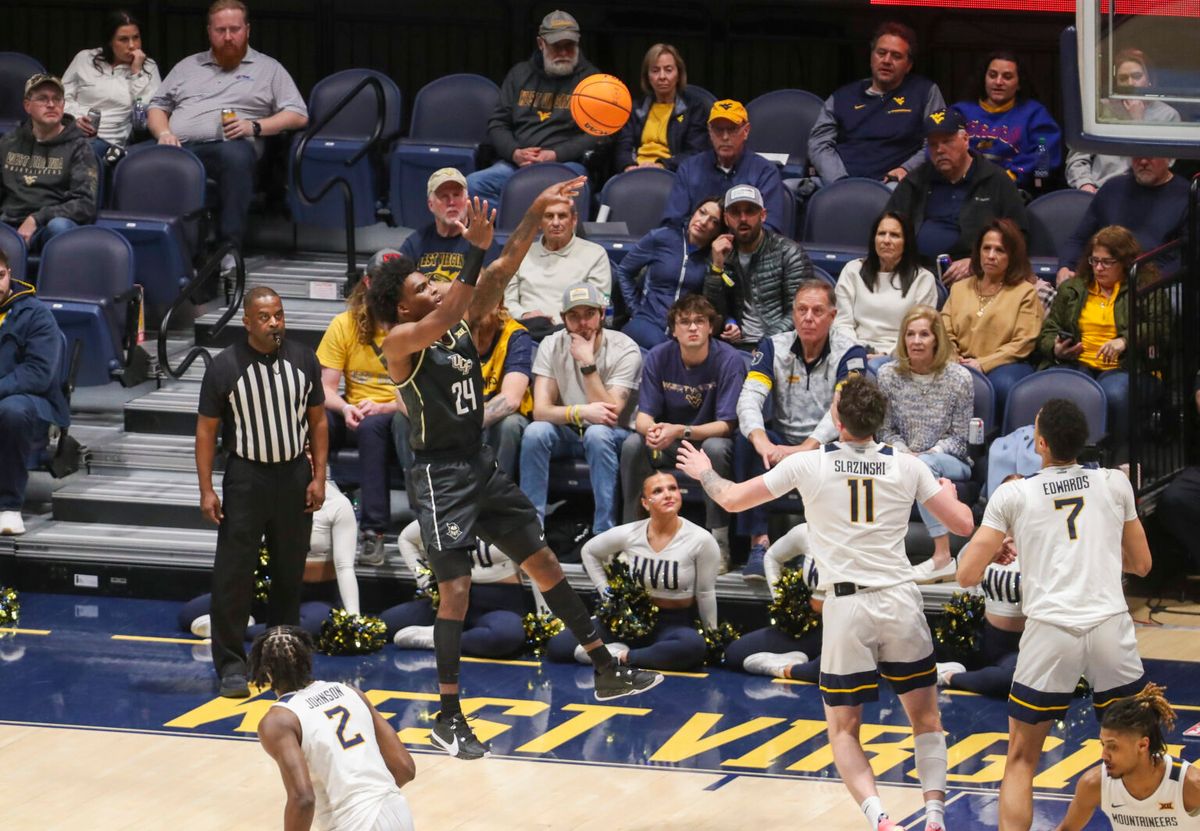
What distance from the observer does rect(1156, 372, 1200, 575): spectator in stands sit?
9859mm

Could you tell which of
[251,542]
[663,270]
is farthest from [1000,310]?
[251,542]

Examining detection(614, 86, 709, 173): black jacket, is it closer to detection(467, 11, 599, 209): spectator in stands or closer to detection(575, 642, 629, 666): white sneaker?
detection(467, 11, 599, 209): spectator in stands

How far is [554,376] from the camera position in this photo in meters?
10.3

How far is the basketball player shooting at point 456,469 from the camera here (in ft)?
24.8

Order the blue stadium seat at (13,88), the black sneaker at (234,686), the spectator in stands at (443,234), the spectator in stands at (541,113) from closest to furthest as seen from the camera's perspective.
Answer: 1. the black sneaker at (234,686)
2. the spectator in stands at (443,234)
3. the spectator in stands at (541,113)
4. the blue stadium seat at (13,88)

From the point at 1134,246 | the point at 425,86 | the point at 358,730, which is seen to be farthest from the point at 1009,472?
the point at 425,86

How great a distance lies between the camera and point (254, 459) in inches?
362

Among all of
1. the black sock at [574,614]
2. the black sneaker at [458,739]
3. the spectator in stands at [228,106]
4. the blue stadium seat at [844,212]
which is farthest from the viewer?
the spectator in stands at [228,106]

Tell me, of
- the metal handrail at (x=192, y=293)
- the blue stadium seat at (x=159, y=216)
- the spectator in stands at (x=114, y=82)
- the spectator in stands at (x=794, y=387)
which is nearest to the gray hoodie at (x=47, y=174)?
the blue stadium seat at (x=159, y=216)

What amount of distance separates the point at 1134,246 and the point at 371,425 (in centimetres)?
412

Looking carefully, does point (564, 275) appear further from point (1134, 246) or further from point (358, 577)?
point (1134, 246)

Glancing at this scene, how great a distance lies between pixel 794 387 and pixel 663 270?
1.27 meters

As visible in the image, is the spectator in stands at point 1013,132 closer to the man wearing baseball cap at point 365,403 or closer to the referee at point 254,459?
the man wearing baseball cap at point 365,403

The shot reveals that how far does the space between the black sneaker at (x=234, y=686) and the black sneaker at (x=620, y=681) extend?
78.2 inches
